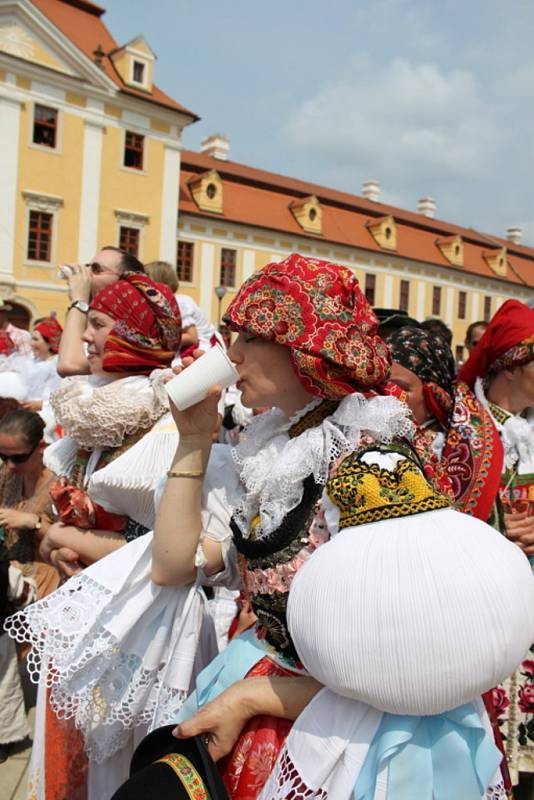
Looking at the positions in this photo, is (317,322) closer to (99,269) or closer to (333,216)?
(99,269)

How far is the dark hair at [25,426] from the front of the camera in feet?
11.2

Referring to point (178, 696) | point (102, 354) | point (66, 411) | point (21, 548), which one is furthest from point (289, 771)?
point (21, 548)

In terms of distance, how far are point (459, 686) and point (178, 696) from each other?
2.87ft

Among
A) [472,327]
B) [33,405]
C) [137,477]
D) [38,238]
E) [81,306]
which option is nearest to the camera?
[137,477]

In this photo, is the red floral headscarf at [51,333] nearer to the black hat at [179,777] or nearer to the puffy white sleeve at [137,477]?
the puffy white sleeve at [137,477]

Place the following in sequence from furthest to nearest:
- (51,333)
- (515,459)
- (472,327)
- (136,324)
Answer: (51,333) < (472,327) < (515,459) < (136,324)

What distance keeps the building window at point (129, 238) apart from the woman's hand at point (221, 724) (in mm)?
24053

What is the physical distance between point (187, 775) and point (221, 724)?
0.12 metres

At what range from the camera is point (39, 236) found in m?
22.5

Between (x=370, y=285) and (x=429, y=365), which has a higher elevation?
(x=370, y=285)

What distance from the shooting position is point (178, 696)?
1.80 m

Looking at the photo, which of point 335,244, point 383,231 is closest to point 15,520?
point 335,244

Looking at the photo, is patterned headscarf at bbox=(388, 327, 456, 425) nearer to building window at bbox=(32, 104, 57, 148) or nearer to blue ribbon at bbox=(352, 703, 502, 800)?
blue ribbon at bbox=(352, 703, 502, 800)

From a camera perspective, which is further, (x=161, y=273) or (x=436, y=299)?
(x=436, y=299)
